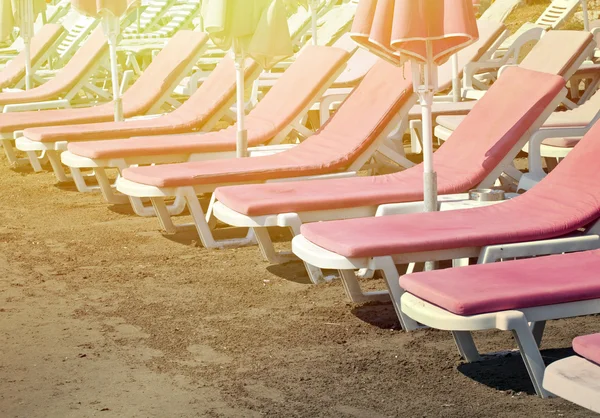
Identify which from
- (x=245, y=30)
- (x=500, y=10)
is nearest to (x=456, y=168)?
(x=245, y=30)

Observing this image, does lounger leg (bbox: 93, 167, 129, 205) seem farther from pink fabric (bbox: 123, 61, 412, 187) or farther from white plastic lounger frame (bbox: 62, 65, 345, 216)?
pink fabric (bbox: 123, 61, 412, 187)

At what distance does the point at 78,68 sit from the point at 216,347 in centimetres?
737

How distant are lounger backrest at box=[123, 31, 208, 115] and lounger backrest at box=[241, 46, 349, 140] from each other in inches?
63.5

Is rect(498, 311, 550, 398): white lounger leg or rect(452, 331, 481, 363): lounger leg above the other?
rect(498, 311, 550, 398): white lounger leg

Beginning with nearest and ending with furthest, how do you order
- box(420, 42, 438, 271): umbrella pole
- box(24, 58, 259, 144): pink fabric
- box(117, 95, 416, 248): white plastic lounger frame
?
box(420, 42, 438, 271): umbrella pole
box(117, 95, 416, 248): white plastic lounger frame
box(24, 58, 259, 144): pink fabric

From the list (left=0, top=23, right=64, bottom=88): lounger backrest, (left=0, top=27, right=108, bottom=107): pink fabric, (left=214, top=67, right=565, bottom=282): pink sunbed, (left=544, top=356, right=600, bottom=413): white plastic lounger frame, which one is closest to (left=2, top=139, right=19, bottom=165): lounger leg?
(left=0, top=27, right=108, bottom=107): pink fabric

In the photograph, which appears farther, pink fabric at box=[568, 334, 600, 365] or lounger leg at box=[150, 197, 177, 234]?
lounger leg at box=[150, 197, 177, 234]

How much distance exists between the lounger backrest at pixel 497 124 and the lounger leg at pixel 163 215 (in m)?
1.78

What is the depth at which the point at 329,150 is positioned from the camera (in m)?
7.52

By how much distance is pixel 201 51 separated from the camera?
10406 mm

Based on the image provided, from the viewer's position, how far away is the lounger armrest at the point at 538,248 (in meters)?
4.88

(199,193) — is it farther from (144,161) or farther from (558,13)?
(558,13)

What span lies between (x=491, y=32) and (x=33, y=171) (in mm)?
4323

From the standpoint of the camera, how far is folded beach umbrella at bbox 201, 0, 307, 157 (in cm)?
761
